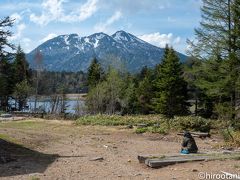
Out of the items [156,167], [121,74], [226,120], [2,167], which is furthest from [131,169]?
[121,74]

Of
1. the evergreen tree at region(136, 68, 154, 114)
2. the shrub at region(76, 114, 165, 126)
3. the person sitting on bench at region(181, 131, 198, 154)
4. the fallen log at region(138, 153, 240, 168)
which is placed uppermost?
the evergreen tree at region(136, 68, 154, 114)

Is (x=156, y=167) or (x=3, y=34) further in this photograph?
(x=3, y=34)

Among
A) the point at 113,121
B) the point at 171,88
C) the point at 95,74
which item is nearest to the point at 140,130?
the point at 113,121

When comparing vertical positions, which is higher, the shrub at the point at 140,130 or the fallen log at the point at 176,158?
the shrub at the point at 140,130

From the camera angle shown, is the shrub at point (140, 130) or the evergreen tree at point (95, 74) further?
the evergreen tree at point (95, 74)

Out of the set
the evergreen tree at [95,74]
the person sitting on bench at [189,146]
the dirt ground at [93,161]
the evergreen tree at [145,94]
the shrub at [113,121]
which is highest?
the evergreen tree at [95,74]

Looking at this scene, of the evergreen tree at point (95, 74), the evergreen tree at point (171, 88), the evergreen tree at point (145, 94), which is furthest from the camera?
the evergreen tree at point (95, 74)

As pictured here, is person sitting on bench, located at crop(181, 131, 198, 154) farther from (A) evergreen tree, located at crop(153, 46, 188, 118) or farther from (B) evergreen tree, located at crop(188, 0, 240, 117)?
(A) evergreen tree, located at crop(153, 46, 188, 118)

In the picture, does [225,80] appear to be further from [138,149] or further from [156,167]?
[156,167]

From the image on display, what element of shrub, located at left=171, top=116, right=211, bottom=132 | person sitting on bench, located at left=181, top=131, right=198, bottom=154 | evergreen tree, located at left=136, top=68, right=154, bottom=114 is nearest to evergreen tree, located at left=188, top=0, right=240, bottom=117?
shrub, located at left=171, top=116, right=211, bottom=132

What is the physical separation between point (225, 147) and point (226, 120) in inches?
414

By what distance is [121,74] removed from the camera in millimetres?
66438

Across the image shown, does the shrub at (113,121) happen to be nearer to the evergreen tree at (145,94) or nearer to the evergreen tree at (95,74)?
the evergreen tree at (145,94)

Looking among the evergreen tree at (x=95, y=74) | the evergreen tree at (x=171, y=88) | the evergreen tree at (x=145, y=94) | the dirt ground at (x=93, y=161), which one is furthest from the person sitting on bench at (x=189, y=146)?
the evergreen tree at (x=95, y=74)
